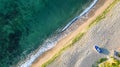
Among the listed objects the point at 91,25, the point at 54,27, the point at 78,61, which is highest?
the point at 54,27

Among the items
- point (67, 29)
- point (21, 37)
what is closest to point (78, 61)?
point (67, 29)

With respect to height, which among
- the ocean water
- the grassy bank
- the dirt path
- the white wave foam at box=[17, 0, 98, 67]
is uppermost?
the ocean water

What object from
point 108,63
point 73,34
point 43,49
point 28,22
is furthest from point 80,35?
point 28,22

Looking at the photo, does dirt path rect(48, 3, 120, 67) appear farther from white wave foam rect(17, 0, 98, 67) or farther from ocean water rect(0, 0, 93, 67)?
ocean water rect(0, 0, 93, 67)

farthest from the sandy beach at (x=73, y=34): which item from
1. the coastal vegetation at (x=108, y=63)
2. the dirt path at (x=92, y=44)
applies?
the coastal vegetation at (x=108, y=63)

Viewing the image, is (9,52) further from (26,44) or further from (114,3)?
(114,3)

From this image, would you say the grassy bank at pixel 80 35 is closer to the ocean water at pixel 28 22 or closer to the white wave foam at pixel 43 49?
the white wave foam at pixel 43 49

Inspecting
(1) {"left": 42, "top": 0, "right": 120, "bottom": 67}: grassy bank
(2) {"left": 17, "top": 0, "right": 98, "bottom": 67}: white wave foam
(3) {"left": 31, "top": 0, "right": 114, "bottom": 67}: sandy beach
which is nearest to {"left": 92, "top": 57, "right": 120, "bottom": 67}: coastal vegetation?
(1) {"left": 42, "top": 0, "right": 120, "bottom": 67}: grassy bank
